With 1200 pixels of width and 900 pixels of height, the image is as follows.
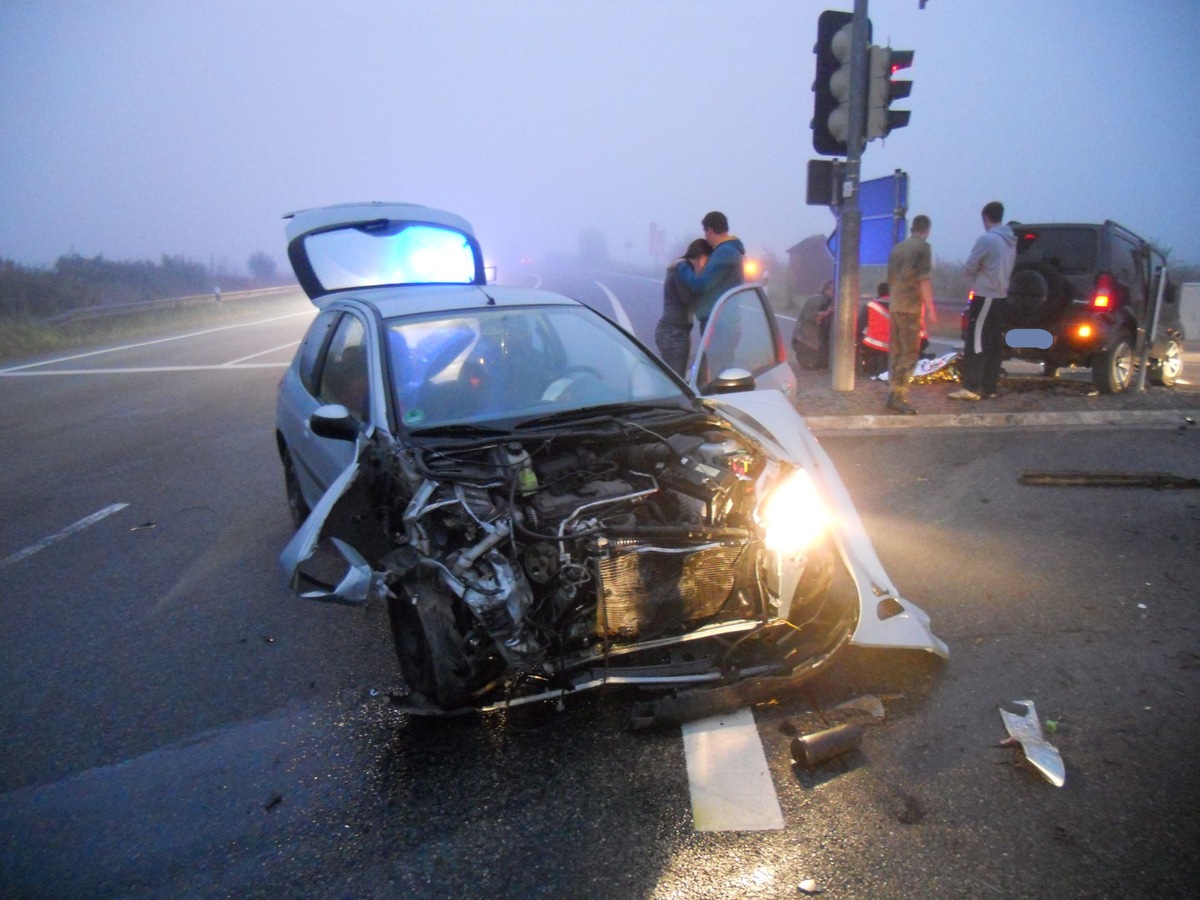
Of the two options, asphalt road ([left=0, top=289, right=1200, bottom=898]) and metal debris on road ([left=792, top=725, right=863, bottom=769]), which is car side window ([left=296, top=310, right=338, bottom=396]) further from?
metal debris on road ([left=792, top=725, right=863, bottom=769])

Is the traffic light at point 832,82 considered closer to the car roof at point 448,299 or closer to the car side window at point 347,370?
the car roof at point 448,299

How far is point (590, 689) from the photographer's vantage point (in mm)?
3121

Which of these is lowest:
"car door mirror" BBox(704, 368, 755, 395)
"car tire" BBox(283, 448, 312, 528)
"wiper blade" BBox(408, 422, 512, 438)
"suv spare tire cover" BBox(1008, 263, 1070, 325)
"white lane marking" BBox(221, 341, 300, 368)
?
"white lane marking" BBox(221, 341, 300, 368)

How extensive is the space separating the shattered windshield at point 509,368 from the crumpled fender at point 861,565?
55 centimetres

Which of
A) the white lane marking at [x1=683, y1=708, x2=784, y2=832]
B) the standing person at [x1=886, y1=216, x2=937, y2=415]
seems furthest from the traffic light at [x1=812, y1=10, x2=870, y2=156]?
the white lane marking at [x1=683, y1=708, x2=784, y2=832]

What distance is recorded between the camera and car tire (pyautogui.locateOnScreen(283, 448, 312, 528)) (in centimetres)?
546

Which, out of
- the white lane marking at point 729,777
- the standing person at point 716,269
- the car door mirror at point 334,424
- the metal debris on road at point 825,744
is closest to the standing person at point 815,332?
the standing person at point 716,269

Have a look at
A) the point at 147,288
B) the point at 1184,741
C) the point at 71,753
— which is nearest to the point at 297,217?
the point at 71,753

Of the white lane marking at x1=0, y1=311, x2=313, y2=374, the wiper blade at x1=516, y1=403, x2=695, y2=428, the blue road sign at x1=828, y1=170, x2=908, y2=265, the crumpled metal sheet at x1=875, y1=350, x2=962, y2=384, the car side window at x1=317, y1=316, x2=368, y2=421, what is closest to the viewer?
the wiper blade at x1=516, y1=403, x2=695, y2=428

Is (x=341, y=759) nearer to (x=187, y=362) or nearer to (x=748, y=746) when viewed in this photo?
(x=748, y=746)

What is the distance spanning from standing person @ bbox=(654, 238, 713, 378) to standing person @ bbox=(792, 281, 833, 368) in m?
3.63

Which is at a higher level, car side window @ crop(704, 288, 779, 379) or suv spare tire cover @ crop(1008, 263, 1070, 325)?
car side window @ crop(704, 288, 779, 379)

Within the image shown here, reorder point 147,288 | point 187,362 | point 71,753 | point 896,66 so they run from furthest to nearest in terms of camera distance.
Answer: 1. point 147,288
2. point 187,362
3. point 896,66
4. point 71,753

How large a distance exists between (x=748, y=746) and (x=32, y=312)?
28375 millimetres
